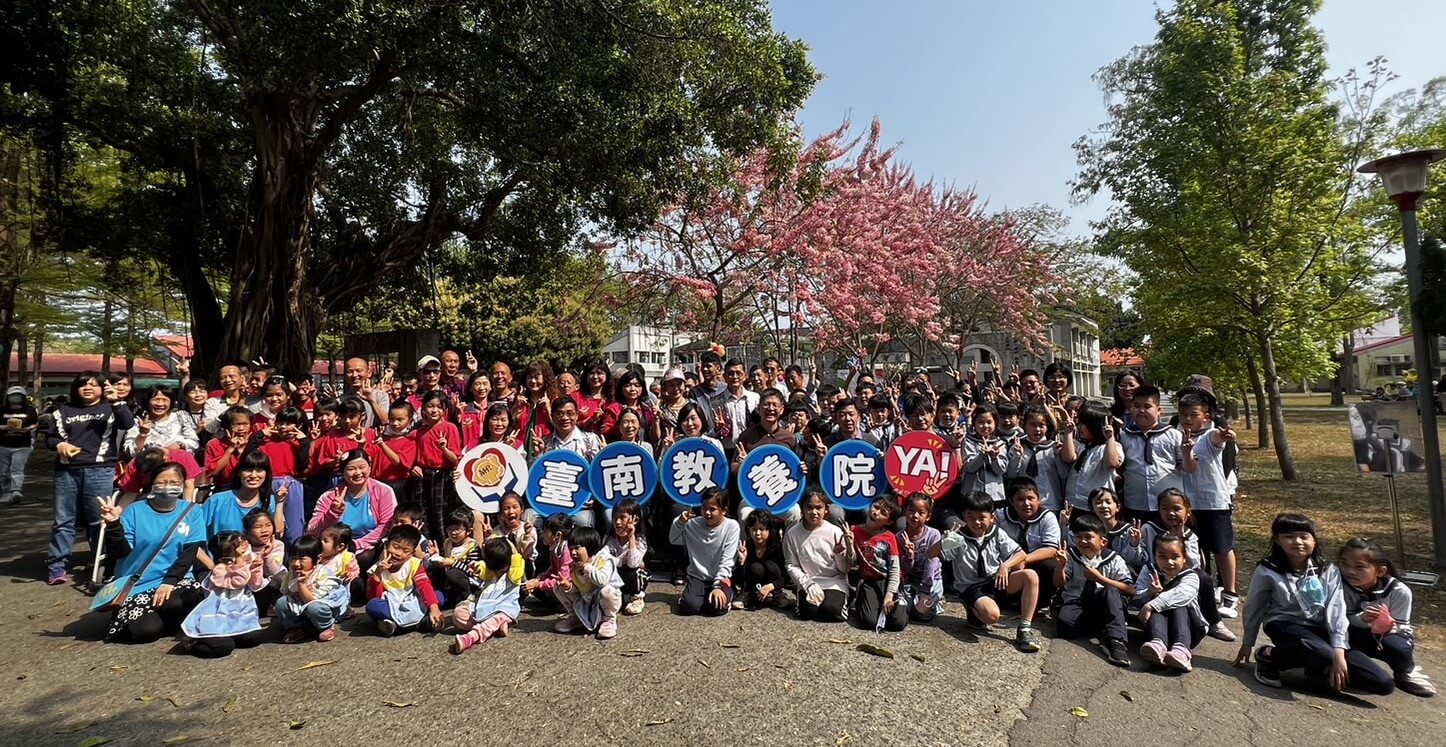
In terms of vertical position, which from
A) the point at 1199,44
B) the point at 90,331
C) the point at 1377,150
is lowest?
the point at 90,331

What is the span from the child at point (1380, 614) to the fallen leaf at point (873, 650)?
243 cm

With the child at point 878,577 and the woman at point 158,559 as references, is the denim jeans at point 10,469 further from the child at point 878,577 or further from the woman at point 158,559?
the child at point 878,577

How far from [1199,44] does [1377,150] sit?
12.5ft

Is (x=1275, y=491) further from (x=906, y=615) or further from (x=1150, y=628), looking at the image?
(x=906, y=615)

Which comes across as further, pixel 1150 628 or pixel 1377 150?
pixel 1377 150

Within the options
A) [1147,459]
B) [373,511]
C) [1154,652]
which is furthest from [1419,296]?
[373,511]

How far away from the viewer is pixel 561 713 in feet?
11.2

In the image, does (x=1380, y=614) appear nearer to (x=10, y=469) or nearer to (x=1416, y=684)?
(x=1416, y=684)

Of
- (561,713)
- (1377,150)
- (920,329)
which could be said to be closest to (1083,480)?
(561,713)

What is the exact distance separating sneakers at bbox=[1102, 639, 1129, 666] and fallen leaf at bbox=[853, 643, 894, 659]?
127 centimetres

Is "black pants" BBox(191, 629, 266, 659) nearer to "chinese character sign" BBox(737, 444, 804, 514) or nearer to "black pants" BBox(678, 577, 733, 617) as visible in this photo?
"black pants" BBox(678, 577, 733, 617)

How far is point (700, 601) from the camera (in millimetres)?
4863

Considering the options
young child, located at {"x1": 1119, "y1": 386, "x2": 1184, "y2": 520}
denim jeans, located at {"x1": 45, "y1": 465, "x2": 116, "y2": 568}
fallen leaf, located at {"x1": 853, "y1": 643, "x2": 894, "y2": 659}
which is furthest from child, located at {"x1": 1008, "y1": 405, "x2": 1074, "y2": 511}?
denim jeans, located at {"x1": 45, "y1": 465, "x2": 116, "y2": 568}

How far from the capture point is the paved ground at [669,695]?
325 centimetres
